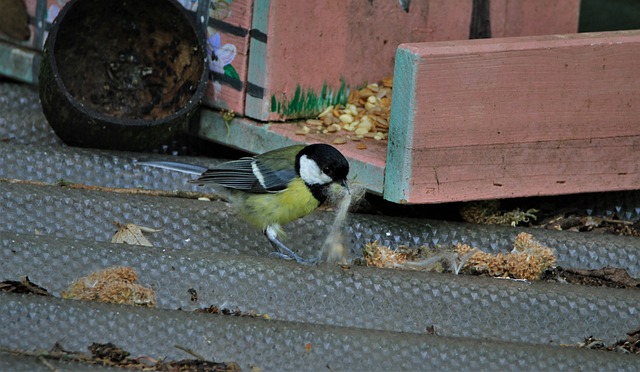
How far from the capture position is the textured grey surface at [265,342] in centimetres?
254

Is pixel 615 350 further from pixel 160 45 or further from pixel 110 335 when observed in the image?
pixel 160 45

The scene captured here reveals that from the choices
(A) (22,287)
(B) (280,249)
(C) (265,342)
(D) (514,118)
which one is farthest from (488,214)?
(A) (22,287)

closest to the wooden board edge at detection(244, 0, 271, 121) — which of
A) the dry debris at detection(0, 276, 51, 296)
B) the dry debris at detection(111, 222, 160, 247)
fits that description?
the dry debris at detection(111, 222, 160, 247)

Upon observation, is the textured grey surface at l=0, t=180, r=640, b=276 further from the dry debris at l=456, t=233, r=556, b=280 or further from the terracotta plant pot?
the terracotta plant pot

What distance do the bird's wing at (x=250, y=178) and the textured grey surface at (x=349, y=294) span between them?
0.62 m

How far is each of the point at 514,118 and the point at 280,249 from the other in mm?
944

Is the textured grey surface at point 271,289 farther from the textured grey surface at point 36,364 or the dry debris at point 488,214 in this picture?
the dry debris at point 488,214

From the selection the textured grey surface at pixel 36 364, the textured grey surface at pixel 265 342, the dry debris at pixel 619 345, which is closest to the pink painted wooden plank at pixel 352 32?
the textured grey surface at pixel 265 342

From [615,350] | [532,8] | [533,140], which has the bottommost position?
[615,350]

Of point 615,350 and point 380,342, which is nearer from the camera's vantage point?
point 380,342

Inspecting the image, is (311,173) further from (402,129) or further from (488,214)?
(488,214)

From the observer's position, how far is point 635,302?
3.00 m

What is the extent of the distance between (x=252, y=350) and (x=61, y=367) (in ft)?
1.56

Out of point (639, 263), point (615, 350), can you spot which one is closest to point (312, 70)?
point (639, 263)
